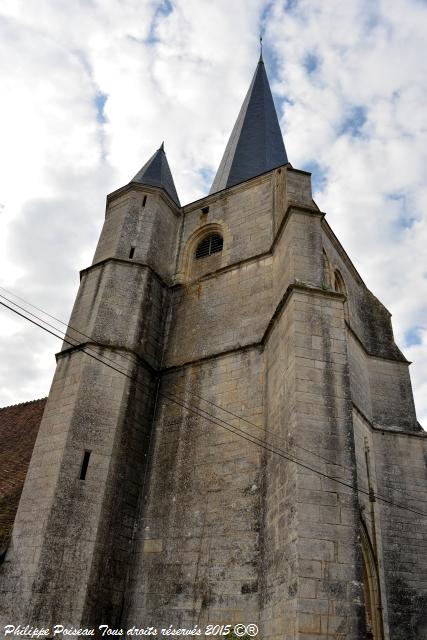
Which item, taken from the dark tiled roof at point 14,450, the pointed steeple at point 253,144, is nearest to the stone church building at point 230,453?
the dark tiled roof at point 14,450

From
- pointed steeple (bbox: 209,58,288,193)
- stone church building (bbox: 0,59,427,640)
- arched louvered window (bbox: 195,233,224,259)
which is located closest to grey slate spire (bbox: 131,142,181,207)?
stone church building (bbox: 0,59,427,640)

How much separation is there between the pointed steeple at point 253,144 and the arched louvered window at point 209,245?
280 centimetres

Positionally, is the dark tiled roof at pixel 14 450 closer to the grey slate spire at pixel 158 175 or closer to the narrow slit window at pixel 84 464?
the narrow slit window at pixel 84 464

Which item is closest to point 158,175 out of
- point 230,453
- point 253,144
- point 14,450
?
point 253,144

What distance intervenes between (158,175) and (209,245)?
108 inches

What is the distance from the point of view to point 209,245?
41.5ft

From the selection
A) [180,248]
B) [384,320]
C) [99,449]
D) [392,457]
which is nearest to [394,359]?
[384,320]

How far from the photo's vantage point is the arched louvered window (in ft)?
40.9

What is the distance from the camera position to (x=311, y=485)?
258 inches

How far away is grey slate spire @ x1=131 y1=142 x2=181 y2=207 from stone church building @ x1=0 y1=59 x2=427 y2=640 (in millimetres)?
1453

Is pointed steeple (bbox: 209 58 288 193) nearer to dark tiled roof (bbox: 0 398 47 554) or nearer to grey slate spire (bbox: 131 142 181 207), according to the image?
grey slate spire (bbox: 131 142 181 207)

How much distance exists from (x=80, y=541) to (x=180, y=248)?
23.4ft

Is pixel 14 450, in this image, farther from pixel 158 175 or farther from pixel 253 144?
pixel 253 144

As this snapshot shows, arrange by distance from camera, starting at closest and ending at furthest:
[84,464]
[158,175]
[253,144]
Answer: [84,464]
[158,175]
[253,144]
